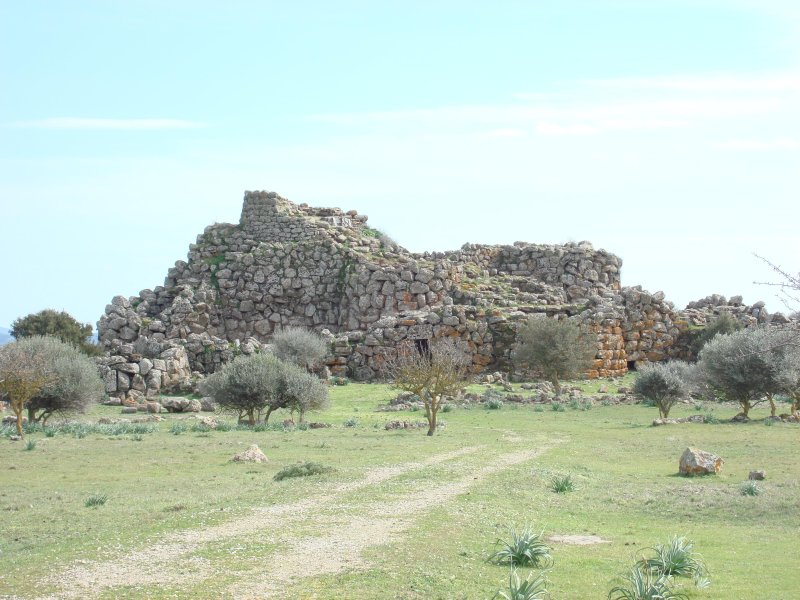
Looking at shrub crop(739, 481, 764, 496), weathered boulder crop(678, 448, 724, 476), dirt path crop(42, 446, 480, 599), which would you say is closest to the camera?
dirt path crop(42, 446, 480, 599)

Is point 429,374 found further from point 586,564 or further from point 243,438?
point 586,564

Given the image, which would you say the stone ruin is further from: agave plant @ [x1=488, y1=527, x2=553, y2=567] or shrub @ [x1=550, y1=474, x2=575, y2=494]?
agave plant @ [x1=488, y1=527, x2=553, y2=567]

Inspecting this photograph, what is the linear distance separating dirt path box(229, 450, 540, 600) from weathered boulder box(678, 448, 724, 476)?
5098 mm

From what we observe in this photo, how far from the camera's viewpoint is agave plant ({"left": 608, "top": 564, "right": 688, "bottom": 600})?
997 centimetres

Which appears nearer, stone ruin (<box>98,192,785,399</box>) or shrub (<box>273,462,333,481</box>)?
shrub (<box>273,462,333,481</box>)

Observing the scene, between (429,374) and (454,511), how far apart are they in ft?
45.1

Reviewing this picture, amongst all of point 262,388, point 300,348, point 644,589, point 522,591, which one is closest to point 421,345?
point 300,348

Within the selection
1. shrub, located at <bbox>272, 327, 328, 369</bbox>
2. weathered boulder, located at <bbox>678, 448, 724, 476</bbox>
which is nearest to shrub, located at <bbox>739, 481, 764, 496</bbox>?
weathered boulder, located at <bbox>678, 448, 724, 476</bbox>

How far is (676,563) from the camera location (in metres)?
11.4

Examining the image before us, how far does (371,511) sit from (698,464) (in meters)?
7.74

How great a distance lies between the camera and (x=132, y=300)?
169ft

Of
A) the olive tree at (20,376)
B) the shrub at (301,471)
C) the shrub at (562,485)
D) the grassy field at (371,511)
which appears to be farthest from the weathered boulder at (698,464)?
the olive tree at (20,376)

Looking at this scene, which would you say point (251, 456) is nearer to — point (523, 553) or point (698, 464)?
point (698, 464)

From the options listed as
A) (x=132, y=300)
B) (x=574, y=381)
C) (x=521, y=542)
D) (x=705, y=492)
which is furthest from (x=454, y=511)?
(x=132, y=300)
